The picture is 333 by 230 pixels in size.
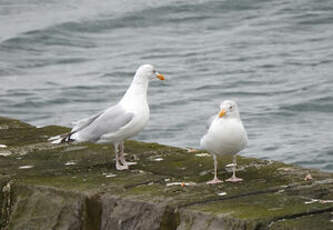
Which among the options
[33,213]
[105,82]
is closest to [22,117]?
[105,82]

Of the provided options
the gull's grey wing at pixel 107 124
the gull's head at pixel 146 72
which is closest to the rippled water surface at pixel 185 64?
the gull's head at pixel 146 72

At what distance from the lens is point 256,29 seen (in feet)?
69.7

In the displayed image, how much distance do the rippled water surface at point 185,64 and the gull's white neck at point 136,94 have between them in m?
5.77

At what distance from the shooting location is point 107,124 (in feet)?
19.2

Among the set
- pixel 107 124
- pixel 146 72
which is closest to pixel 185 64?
pixel 146 72

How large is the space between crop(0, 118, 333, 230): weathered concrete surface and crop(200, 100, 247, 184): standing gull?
19 cm

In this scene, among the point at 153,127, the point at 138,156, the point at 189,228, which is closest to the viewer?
the point at 189,228

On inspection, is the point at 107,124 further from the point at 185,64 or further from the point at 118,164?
the point at 185,64

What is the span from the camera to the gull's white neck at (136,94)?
235 inches

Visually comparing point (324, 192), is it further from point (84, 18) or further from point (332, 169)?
point (84, 18)

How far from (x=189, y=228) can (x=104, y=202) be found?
66cm

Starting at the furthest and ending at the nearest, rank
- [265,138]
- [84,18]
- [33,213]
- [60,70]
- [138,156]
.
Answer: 1. [84,18]
2. [60,70]
3. [265,138]
4. [138,156]
5. [33,213]

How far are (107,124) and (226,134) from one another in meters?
1.03

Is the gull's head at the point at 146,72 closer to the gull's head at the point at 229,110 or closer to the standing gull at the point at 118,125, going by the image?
the standing gull at the point at 118,125
